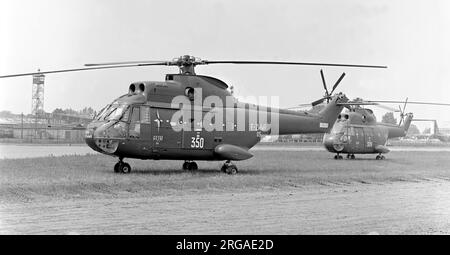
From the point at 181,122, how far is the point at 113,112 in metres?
2.51

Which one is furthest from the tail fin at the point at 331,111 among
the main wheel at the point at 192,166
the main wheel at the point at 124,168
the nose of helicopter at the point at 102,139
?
the nose of helicopter at the point at 102,139

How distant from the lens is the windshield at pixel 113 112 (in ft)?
58.2

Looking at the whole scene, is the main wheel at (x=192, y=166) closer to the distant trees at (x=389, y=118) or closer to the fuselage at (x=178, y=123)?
the fuselage at (x=178, y=123)

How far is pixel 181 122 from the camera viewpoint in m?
18.9

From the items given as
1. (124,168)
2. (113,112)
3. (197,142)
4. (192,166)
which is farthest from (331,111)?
(113,112)

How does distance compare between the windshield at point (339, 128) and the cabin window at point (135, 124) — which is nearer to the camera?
the cabin window at point (135, 124)

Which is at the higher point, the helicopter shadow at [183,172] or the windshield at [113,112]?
the windshield at [113,112]

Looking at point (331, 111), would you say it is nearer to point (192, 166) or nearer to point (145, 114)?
point (192, 166)

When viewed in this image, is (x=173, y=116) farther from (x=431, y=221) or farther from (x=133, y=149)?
(x=431, y=221)

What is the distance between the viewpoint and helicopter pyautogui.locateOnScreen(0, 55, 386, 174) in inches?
694

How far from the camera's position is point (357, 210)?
446 inches

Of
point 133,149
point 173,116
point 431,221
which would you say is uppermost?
point 173,116

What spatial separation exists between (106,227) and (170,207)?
107 inches
